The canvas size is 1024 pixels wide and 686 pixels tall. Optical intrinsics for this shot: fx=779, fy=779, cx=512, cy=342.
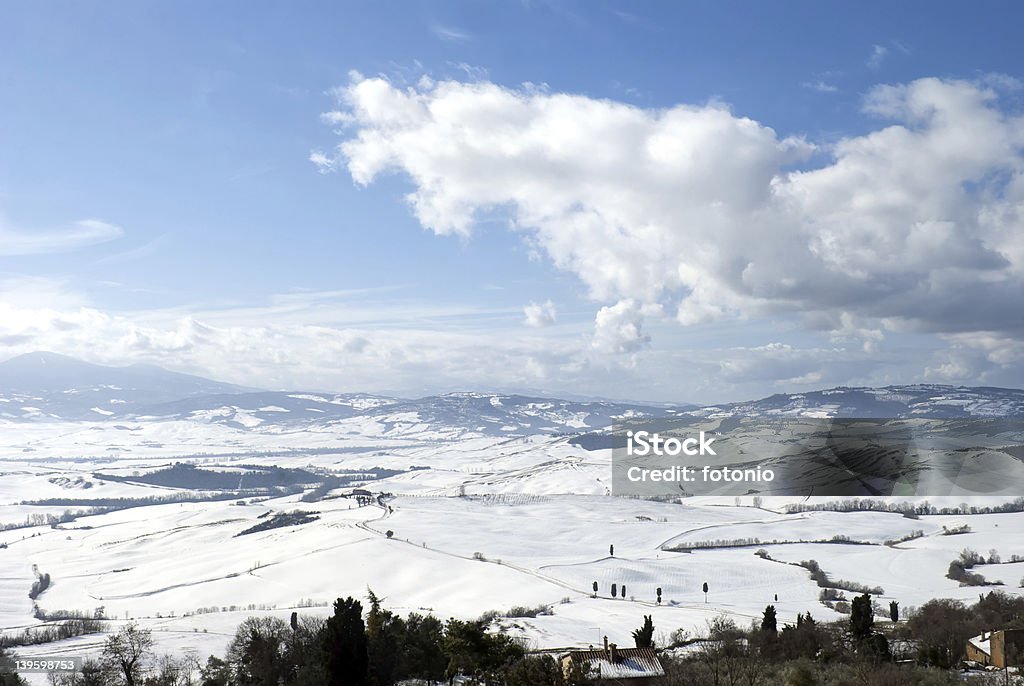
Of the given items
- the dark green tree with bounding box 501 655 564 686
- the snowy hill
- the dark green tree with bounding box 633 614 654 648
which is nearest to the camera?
the dark green tree with bounding box 501 655 564 686

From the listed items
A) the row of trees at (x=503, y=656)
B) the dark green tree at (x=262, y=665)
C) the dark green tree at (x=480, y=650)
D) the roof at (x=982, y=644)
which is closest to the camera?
the row of trees at (x=503, y=656)

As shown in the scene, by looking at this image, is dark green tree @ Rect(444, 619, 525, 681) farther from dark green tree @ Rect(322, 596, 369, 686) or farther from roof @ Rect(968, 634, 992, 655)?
roof @ Rect(968, 634, 992, 655)

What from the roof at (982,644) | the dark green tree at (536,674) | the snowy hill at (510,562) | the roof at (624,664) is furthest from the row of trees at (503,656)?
the snowy hill at (510,562)

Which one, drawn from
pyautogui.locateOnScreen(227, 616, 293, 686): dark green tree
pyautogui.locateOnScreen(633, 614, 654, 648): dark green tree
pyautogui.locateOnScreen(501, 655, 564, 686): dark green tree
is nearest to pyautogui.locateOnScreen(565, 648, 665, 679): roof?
pyautogui.locateOnScreen(501, 655, 564, 686): dark green tree

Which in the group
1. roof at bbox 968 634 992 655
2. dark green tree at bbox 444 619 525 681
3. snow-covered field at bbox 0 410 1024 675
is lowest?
snow-covered field at bbox 0 410 1024 675

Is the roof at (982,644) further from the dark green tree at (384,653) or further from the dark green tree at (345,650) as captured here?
the dark green tree at (345,650)

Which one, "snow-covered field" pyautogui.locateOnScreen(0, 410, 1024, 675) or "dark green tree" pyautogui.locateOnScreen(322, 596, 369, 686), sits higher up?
"dark green tree" pyautogui.locateOnScreen(322, 596, 369, 686)

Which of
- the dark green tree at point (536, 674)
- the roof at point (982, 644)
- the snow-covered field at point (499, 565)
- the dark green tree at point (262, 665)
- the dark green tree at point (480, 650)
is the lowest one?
the snow-covered field at point (499, 565)

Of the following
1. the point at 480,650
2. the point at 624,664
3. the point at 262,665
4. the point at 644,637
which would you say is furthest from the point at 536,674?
the point at 644,637

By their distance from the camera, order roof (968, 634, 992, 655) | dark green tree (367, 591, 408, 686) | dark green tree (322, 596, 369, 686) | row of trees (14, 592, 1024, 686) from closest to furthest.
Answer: row of trees (14, 592, 1024, 686) < dark green tree (322, 596, 369, 686) < dark green tree (367, 591, 408, 686) < roof (968, 634, 992, 655)

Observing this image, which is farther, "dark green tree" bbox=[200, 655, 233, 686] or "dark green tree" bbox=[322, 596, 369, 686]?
"dark green tree" bbox=[200, 655, 233, 686]
